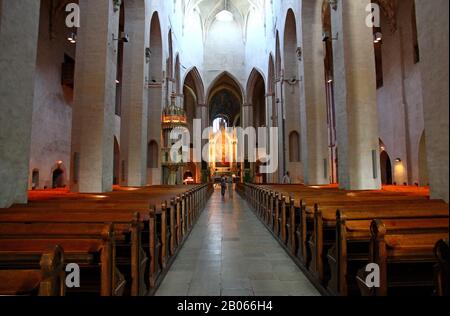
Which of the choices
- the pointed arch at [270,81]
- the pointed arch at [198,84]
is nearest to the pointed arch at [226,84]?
the pointed arch at [198,84]

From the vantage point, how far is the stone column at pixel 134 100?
479 inches

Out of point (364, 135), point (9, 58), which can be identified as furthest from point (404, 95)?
point (9, 58)

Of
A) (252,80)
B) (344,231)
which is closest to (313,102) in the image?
(344,231)

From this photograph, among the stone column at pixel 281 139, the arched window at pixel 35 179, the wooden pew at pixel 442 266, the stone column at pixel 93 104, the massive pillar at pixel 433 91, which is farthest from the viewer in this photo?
the stone column at pixel 281 139

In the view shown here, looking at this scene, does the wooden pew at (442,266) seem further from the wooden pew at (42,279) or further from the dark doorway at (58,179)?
the dark doorway at (58,179)

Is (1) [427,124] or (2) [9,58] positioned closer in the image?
(2) [9,58]

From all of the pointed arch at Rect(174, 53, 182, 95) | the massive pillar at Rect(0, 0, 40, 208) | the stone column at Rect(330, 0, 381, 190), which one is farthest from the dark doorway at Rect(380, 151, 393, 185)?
the massive pillar at Rect(0, 0, 40, 208)

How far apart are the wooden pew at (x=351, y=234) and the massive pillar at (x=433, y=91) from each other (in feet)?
5.73

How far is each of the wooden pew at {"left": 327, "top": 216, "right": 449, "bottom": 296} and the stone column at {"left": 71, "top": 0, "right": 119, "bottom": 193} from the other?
6.89m

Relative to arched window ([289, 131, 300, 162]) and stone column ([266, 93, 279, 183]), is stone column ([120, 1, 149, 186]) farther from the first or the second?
stone column ([266, 93, 279, 183])

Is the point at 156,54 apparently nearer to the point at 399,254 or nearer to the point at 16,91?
the point at 16,91

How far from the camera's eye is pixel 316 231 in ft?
11.6

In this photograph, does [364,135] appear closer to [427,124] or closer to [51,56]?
[427,124]
